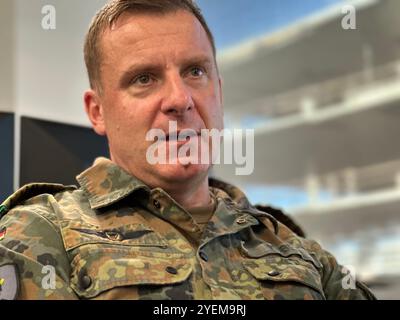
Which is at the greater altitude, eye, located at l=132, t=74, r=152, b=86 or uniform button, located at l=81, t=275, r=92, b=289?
eye, located at l=132, t=74, r=152, b=86

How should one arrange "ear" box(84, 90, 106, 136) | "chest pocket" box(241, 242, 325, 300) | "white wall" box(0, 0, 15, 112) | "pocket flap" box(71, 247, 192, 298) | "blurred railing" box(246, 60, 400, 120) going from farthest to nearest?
"blurred railing" box(246, 60, 400, 120) → "white wall" box(0, 0, 15, 112) → "ear" box(84, 90, 106, 136) → "chest pocket" box(241, 242, 325, 300) → "pocket flap" box(71, 247, 192, 298)

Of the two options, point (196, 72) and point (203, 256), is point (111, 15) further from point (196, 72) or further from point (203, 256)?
point (203, 256)

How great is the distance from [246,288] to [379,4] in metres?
1.60

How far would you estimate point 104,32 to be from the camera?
3.11 ft

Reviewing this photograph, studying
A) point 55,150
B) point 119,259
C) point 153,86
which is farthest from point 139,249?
point 55,150

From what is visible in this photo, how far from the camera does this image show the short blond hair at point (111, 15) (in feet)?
3.07

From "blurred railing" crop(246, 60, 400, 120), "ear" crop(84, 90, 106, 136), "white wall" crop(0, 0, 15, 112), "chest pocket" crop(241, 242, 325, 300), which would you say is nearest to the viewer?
"chest pocket" crop(241, 242, 325, 300)

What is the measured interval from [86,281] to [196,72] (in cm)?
38

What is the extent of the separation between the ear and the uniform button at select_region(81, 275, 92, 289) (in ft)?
0.99

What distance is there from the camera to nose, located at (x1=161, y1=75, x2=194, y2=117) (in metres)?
0.88

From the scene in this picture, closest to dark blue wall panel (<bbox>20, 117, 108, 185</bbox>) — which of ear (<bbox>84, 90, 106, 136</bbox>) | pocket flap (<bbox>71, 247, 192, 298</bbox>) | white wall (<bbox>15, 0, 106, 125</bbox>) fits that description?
white wall (<bbox>15, 0, 106, 125</bbox>)

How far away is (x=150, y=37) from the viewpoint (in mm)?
910

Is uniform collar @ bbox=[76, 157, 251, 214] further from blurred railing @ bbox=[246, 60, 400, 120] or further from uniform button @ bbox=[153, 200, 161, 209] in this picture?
blurred railing @ bbox=[246, 60, 400, 120]
